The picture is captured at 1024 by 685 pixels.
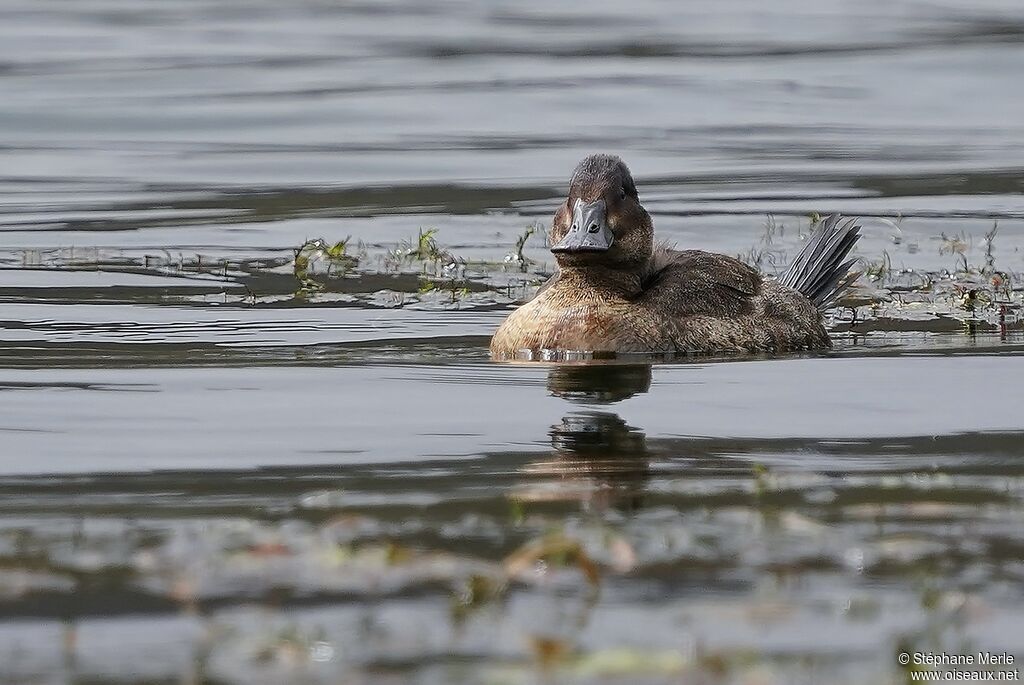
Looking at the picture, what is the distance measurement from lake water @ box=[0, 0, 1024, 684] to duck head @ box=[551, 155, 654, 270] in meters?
0.61

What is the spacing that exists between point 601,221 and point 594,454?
8.66 ft

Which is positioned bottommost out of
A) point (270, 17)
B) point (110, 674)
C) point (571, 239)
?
point (110, 674)

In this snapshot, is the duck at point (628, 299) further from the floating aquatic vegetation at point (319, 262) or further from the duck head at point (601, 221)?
the floating aquatic vegetation at point (319, 262)

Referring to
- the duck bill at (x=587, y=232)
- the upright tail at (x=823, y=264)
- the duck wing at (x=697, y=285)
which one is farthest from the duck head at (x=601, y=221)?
the upright tail at (x=823, y=264)

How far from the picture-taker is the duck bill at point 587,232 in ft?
30.8

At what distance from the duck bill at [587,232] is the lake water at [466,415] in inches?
22.4

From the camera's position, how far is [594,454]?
7.02 metres

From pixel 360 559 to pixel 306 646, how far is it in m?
0.68

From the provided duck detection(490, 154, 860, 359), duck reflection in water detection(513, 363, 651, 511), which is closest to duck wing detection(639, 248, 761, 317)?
duck detection(490, 154, 860, 359)

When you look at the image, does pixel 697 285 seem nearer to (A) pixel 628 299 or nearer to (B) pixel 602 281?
(A) pixel 628 299

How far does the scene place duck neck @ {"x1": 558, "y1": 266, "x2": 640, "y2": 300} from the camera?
9820 mm

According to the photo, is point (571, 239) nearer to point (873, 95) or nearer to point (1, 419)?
point (1, 419)

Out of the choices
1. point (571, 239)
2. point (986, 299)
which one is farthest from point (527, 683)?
point (986, 299)

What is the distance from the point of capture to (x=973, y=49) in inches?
1033
